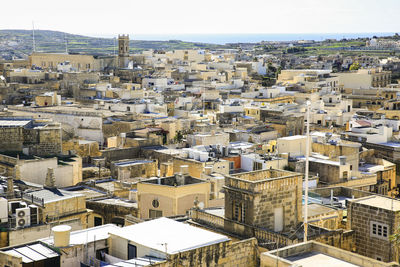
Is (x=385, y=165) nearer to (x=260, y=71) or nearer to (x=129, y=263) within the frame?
(x=129, y=263)

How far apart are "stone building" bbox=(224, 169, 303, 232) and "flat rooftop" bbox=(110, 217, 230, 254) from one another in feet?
5.40

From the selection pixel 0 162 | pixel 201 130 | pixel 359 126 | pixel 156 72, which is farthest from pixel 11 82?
pixel 0 162

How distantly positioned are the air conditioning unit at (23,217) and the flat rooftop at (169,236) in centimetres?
390

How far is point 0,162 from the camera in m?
31.5

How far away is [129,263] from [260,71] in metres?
111

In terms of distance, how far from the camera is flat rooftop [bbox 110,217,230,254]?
18173 mm

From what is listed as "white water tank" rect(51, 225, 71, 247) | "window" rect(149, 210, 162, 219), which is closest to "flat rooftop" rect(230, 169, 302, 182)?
"window" rect(149, 210, 162, 219)

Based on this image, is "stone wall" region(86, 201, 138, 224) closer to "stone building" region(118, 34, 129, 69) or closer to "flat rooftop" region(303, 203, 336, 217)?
"flat rooftop" region(303, 203, 336, 217)

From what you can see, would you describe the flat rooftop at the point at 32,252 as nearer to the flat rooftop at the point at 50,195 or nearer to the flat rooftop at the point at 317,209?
the flat rooftop at the point at 50,195

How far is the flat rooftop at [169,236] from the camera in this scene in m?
18.2

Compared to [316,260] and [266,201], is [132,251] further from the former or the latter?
[316,260]

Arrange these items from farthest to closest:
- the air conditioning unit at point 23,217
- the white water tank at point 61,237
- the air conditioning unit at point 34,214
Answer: the air conditioning unit at point 34,214, the air conditioning unit at point 23,217, the white water tank at point 61,237

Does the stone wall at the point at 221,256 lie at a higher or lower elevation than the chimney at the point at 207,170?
higher

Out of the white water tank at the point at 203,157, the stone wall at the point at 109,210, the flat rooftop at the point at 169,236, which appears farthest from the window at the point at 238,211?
the white water tank at the point at 203,157
